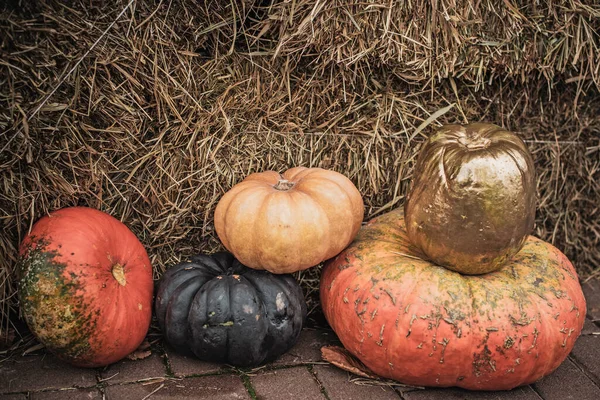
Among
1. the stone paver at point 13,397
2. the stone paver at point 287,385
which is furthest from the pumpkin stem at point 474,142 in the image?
the stone paver at point 13,397

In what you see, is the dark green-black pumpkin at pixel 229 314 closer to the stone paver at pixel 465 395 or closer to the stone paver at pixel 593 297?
the stone paver at pixel 465 395

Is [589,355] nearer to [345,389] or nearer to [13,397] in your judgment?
[345,389]

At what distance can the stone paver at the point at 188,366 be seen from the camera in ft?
9.46

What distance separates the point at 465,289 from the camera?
278 cm

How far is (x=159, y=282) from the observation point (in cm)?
319

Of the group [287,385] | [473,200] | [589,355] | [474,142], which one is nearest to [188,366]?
[287,385]

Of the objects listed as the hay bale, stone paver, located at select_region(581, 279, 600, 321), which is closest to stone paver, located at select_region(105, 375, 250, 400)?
the hay bale

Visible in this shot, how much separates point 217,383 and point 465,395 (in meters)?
1.14

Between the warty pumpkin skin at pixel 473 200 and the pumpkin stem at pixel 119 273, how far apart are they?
1.40 meters

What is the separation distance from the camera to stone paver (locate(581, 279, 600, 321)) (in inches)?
144

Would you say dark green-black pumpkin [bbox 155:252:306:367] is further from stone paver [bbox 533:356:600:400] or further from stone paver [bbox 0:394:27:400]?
stone paver [bbox 533:356:600:400]

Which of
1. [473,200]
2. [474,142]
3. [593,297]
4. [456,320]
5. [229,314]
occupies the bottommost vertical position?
[593,297]

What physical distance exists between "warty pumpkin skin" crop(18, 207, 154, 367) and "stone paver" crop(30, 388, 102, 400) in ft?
0.50

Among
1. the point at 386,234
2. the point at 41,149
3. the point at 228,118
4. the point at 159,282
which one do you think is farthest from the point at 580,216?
the point at 41,149
